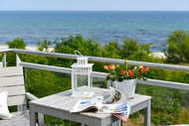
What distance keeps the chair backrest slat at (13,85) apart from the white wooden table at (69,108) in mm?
921

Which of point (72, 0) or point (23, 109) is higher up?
point (72, 0)

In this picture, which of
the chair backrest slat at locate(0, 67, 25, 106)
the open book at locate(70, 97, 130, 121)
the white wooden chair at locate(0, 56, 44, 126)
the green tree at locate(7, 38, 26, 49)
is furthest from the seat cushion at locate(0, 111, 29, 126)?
the green tree at locate(7, 38, 26, 49)

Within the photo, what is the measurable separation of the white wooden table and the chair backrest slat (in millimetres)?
921

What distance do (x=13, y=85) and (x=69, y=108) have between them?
133cm

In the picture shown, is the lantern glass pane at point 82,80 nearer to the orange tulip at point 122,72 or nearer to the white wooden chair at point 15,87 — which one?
the orange tulip at point 122,72

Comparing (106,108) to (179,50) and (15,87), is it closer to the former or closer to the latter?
(15,87)

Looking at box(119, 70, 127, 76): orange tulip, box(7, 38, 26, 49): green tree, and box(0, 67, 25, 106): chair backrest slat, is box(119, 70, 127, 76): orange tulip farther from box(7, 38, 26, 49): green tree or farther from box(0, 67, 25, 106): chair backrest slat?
box(7, 38, 26, 49): green tree

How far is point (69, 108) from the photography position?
7.08 feet

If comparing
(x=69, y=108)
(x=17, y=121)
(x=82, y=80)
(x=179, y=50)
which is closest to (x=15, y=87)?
(x=17, y=121)

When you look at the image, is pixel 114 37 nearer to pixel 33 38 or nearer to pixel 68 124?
pixel 33 38

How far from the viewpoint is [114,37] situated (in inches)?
1549

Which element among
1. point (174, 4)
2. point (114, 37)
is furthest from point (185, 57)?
point (174, 4)

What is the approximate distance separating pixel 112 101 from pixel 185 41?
21.2 m

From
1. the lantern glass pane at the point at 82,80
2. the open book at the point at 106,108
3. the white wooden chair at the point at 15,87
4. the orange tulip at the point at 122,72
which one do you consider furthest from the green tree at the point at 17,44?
the open book at the point at 106,108
